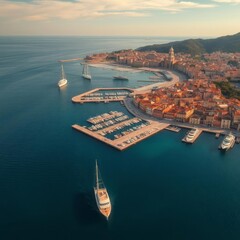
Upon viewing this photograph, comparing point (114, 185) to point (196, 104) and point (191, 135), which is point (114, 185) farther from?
point (196, 104)

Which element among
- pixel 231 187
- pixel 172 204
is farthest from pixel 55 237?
pixel 231 187

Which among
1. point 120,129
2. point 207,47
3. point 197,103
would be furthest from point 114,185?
point 207,47

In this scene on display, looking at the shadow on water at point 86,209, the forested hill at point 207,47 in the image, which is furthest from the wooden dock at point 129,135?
the forested hill at point 207,47

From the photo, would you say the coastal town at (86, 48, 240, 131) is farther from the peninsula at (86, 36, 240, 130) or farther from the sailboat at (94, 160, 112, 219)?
the sailboat at (94, 160, 112, 219)

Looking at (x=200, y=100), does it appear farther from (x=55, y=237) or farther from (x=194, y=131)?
(x=55, y=237)

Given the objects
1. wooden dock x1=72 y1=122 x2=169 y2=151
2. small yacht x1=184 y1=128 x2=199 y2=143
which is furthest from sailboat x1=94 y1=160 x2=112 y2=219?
small yacht x1=184 y1=128 x2=199 y2=143

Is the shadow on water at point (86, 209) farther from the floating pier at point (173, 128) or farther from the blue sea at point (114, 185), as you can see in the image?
the floating pier at point (173, 128)
